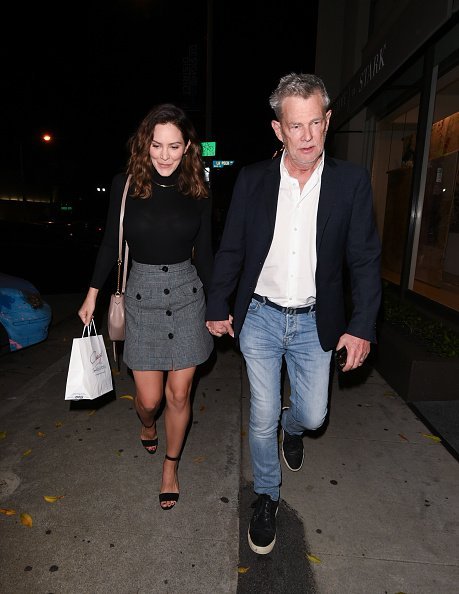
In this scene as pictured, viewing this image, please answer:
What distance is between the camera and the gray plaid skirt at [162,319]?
2.70 m

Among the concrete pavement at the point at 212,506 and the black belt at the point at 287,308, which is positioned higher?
the black belt at the point at 287,308

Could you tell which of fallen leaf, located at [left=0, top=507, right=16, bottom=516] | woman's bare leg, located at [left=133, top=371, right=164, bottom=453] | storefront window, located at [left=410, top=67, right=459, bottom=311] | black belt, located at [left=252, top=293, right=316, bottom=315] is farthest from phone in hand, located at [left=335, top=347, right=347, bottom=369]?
storefront window, located at [left=410, top=67, right=459, bottom=311]

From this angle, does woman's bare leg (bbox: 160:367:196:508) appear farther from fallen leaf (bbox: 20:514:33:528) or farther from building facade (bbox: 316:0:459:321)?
building facade (bbox: 316:0:459:321)

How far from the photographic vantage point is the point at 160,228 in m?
2.67

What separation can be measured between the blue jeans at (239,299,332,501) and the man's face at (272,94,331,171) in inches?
34.0

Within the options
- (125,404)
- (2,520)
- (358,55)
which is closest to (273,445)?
(2,520)

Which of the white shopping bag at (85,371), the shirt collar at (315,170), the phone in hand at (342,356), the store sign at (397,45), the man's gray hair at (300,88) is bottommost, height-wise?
the white shopping bag at (85,371)

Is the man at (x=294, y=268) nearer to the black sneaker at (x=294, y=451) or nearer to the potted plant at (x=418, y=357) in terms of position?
the black sneaker at (x=294, y=451)

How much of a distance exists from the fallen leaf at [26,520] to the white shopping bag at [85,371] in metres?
0.76

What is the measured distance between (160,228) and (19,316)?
317 cm

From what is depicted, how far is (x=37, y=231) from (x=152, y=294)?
19.8m

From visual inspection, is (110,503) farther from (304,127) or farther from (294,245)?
(304,127)

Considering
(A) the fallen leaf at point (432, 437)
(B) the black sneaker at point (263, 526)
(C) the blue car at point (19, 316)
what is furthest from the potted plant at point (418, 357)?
(C) the blue car at point (19, 316)

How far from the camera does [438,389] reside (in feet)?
13.7
